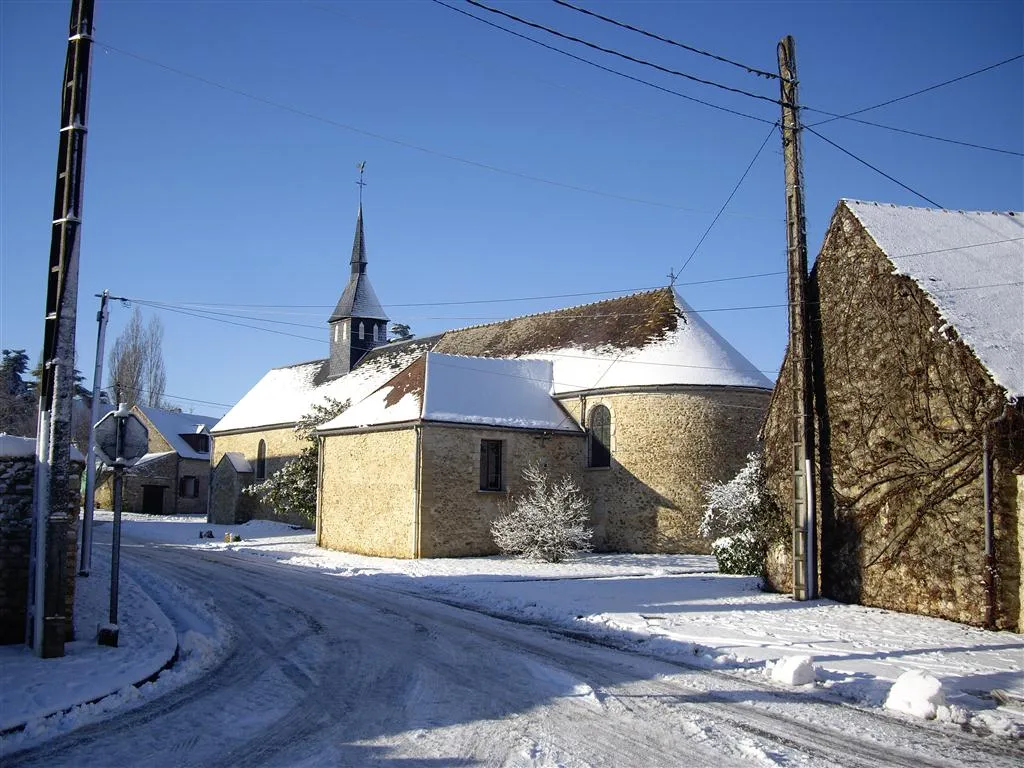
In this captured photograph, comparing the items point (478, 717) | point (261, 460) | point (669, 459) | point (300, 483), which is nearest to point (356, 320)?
point (261, 460)

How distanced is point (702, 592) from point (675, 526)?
9419mm

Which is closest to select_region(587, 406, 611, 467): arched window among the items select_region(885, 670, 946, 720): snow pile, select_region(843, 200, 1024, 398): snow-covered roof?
select_region(843, 200, 1024, 398): snow-covered roof

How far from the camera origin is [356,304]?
4247 centimetres

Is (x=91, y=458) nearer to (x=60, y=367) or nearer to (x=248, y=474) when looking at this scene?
(x=60, y=367)

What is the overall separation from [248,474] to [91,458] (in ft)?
81.2

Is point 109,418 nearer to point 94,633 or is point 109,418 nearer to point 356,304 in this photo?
point 94,633

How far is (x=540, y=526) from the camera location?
75.5 feet

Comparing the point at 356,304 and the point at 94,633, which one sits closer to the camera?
the point at 94,633

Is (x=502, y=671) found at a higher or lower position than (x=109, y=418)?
lower

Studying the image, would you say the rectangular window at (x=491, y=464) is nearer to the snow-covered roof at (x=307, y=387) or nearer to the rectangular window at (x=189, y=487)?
the snow-covered roof at (x=307, y=387)

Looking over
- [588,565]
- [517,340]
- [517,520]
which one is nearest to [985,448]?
[588,565]

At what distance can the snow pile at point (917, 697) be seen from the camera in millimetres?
7668

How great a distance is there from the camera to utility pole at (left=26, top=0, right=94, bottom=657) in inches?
357

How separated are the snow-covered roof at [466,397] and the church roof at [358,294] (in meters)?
15.0
